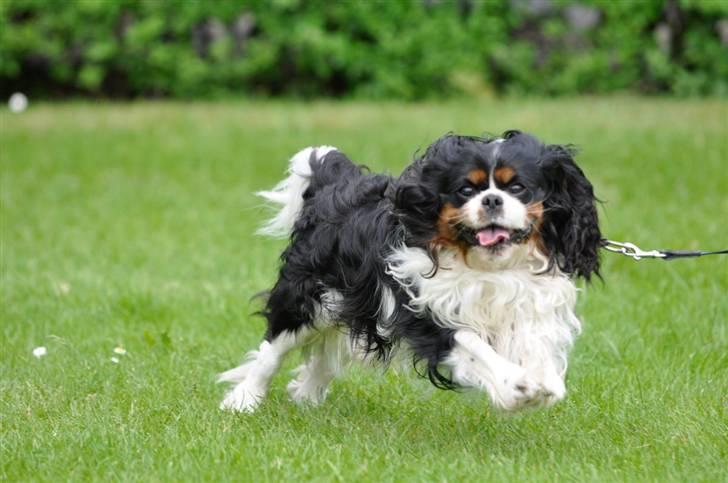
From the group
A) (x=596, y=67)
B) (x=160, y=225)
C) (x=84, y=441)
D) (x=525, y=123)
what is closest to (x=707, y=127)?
(x=525, y=123)

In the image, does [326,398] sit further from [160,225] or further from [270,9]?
[270,9]

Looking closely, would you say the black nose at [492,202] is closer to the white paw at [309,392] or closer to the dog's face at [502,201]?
the dog's face at [502,201]

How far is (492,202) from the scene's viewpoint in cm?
426

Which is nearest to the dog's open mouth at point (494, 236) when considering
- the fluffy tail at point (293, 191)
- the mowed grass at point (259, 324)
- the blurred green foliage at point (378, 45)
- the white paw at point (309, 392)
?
the mowed grass at point (259, 324)

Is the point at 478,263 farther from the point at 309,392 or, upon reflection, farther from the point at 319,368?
the point at 309,392

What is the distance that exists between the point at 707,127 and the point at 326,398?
817 centimetres

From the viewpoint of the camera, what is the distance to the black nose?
167 inches

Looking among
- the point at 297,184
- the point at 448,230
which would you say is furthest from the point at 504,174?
the point at 297,184

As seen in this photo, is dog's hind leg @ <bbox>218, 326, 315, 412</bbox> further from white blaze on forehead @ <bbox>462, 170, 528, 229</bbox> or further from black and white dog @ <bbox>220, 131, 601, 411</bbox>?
white blaze on forehead @ <bbox>462, 170, 528, 229</bbox>

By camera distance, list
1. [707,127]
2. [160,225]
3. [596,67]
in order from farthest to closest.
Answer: [596,67] → [707,127] → [160,225]

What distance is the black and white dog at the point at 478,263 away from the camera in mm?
4387

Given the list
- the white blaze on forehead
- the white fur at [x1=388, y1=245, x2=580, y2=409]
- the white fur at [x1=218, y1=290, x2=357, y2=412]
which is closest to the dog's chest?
the white fur at [x1=388, y1=245, x2=580, y2=409]

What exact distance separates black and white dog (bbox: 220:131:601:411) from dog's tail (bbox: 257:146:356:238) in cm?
48

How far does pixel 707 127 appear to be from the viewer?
1273cm
